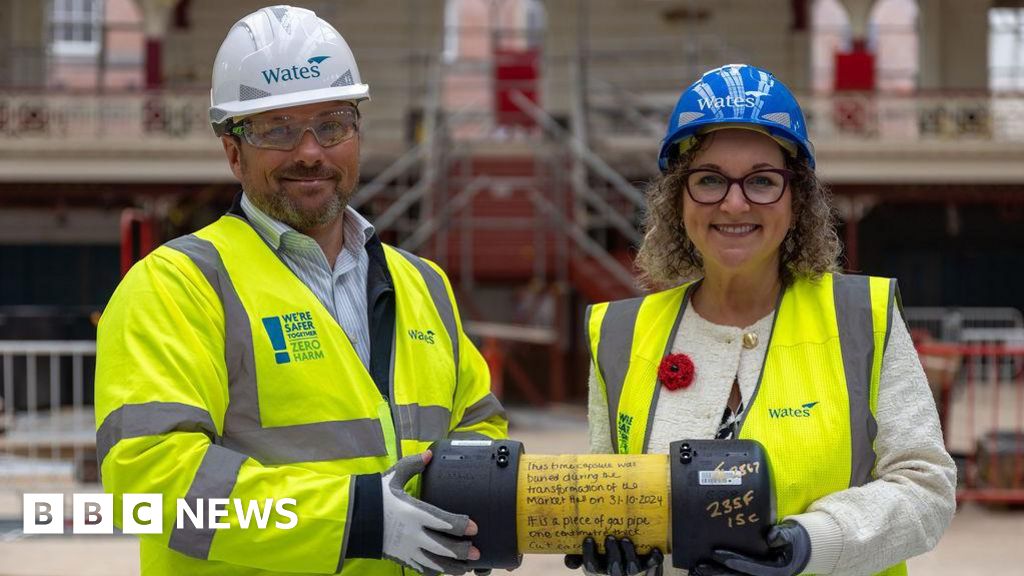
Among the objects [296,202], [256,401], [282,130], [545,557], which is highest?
[282,130]

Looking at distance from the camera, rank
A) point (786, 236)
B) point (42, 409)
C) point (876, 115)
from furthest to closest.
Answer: point (876, 115), point (42, 409), point (786, 236)

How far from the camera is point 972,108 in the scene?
18281mm

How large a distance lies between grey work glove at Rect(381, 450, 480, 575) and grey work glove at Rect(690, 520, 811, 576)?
46cm

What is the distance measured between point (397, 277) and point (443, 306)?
6.7 inches

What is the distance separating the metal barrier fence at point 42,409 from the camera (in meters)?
8.87

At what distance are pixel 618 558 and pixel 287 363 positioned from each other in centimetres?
83

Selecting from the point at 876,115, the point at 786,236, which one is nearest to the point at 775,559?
the point at 786,236

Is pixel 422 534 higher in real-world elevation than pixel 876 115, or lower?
lower

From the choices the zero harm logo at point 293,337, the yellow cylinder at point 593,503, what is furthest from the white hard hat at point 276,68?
the yellow cylinder at point 593,503

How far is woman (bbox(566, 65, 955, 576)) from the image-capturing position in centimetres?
243

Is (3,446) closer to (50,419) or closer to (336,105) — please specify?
(50,419)

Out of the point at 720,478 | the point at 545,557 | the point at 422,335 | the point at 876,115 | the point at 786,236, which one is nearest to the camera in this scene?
the point at 720,478

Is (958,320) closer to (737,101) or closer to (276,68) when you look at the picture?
(737,101)

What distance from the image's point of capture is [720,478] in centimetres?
225
